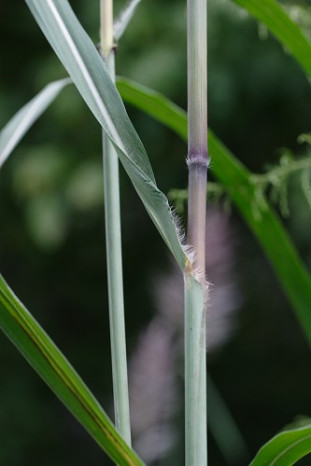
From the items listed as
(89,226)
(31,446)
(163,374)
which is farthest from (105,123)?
(31,446)

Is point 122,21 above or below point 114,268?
above

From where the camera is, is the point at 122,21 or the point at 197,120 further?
the point at 122,21

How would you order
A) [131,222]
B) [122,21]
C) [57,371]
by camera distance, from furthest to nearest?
[131,222] → [122,21] → [57,371]

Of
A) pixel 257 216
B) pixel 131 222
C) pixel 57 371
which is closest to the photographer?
pixel 57 371

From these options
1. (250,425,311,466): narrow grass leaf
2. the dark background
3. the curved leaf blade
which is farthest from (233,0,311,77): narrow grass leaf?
the dark background

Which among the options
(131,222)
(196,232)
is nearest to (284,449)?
(196,232)

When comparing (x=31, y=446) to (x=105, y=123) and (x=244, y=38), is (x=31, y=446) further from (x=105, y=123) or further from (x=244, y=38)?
(x=105, y=123)

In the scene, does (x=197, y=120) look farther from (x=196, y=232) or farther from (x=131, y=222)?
(x=131, y=222)
